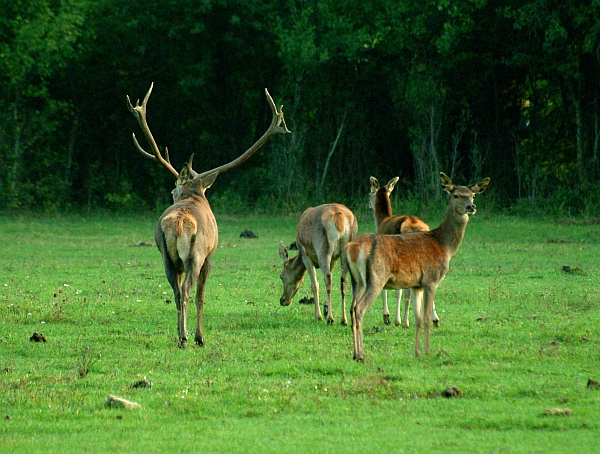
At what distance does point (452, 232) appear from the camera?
9.59 meters

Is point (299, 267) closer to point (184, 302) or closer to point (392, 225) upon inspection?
point (392, 225)

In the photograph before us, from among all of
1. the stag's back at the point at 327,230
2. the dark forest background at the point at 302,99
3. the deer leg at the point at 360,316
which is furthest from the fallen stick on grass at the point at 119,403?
the dark forest background at the point at 302,99

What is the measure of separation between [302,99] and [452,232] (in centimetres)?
2071

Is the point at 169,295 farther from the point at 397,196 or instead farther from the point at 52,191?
the point at 52,191

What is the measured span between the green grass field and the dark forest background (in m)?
11.9

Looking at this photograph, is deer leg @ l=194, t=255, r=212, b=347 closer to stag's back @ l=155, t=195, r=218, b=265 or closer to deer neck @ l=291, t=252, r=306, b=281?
stag's back @ l=155, t=195, r=218, b=265

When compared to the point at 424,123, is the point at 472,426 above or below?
below

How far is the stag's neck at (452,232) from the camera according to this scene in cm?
953

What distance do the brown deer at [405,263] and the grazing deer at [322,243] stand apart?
202cm

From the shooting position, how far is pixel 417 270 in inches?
356

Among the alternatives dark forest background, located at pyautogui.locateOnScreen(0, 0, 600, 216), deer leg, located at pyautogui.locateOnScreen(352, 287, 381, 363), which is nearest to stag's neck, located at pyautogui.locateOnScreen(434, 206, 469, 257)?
deer leg, located at pyautogui.locateOnScreen(352, 287, 381, 363)

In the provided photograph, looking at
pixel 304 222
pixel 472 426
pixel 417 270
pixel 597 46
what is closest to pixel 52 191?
pixel 597 46

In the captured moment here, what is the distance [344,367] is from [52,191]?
22607mm

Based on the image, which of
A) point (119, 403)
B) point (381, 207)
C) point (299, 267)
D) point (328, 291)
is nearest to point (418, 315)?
point (328, 291)
